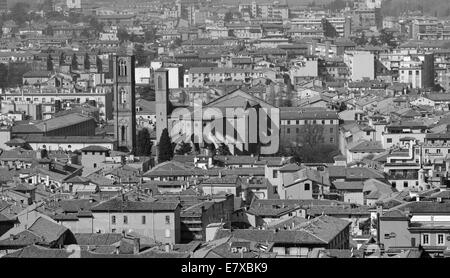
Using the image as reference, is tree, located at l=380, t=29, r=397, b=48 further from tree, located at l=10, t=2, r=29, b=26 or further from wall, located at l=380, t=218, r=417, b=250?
wall, located at l=380, t=218, r=417, b=250

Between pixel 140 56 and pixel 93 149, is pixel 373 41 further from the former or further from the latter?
pixel 93 149

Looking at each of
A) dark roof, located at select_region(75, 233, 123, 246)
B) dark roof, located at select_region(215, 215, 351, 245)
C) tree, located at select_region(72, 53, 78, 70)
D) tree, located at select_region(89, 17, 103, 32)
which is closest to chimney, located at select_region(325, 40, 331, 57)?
tree, located at select_region(72, 53, 78, 70)

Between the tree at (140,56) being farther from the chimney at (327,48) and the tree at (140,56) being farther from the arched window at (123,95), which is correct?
the arched window at (123,95)

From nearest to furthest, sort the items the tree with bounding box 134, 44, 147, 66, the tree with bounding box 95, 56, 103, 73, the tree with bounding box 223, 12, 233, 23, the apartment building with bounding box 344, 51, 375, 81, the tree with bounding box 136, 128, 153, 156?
1. the tree with bounding box 136, 128, 153, 156
2. the apartment building with bounding box 344, 51, 375, 81
3. the tree with bounding box 95, 56, 103, 73
4. the tree with bounding box 134, 44, 147, 66
5. the tree with bounding box 223, 12, 233, 23

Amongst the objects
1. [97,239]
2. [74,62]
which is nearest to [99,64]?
[74,62]

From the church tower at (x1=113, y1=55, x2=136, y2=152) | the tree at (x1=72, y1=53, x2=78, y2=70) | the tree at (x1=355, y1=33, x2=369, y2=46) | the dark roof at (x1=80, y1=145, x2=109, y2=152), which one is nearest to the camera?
the dark roof at (x1=80, y1=145, x2=109, y2=152)

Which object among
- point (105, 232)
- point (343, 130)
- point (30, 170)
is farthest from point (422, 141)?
point (105, 232)

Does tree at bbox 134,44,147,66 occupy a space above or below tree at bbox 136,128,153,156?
below
